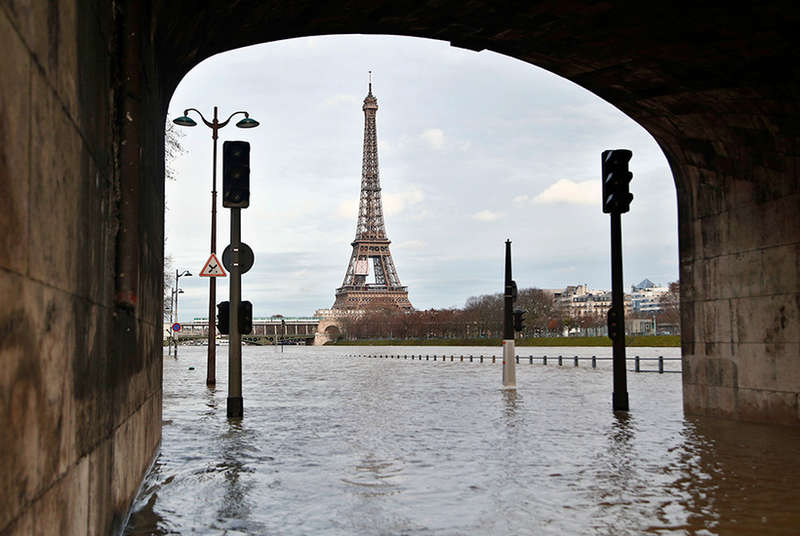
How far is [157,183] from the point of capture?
938 centimetres

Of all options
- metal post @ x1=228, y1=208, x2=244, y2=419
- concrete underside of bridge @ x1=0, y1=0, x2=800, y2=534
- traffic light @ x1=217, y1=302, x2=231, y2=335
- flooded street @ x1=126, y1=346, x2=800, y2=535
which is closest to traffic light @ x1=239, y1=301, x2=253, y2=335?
metal post @ x1=228, y1=208, x2=244, y2=419

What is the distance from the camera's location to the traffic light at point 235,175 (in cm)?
1477

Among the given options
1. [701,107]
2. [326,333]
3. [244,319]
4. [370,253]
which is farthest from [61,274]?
[326,333]

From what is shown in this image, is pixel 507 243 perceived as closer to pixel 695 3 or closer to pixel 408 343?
pixel 695 3

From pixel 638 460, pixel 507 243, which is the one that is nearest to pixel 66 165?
pixel 638 460

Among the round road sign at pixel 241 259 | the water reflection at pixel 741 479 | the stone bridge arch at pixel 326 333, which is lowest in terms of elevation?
the water reflection at pixel 741 479

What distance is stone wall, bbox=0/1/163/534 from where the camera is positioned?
280cm

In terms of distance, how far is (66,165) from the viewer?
147 inches

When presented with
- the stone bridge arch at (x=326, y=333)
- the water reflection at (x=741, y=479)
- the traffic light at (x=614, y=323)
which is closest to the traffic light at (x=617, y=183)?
the traffic light at (x=614, y=323)

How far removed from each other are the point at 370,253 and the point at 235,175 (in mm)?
118186

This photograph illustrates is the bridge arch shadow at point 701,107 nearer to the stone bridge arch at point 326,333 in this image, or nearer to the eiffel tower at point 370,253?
the eiffel tower at point 370,253

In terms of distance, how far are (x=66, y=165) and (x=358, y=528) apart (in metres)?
3.96

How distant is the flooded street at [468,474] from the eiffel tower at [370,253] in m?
113

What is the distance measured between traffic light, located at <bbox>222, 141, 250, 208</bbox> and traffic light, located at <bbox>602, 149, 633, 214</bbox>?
6.55 metres
